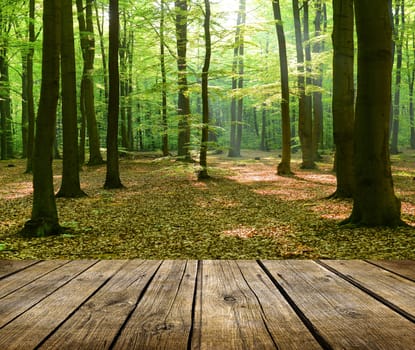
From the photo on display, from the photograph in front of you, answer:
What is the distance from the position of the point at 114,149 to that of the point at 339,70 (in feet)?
25.5

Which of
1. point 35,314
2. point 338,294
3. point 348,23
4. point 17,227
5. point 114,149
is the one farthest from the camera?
point 114,149

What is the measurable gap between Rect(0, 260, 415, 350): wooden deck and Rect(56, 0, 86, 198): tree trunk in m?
8.87

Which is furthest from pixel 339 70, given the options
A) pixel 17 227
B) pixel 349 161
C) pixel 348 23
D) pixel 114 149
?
pixel 17 227

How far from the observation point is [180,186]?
14.2 m

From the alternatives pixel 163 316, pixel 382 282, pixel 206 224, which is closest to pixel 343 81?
pixel 206 224

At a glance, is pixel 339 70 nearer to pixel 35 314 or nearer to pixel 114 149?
pixel 114 149

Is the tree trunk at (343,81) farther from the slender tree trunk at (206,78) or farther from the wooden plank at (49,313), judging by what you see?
the wooden plank at (49,313)

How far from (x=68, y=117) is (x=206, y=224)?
6.07 m

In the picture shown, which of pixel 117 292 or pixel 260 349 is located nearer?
pixel 260 349

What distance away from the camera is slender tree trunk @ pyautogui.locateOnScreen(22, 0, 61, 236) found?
654 centimetres

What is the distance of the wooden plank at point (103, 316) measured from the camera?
156cm

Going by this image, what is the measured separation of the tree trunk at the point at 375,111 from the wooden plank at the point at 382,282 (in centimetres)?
403

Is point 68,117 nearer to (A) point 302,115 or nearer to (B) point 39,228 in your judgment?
(B) point 39,228

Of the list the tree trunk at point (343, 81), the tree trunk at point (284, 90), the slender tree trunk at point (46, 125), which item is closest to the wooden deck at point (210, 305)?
the slender tree trunk at point (46, 125)
